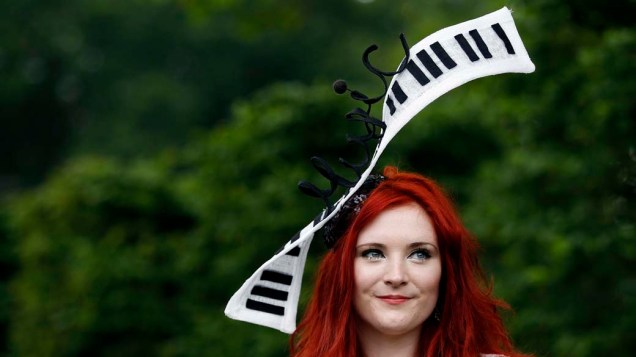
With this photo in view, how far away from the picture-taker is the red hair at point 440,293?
2.84 meters

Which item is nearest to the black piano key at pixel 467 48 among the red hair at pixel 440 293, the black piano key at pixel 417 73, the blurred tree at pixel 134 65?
the black piano key at pixel 417 73

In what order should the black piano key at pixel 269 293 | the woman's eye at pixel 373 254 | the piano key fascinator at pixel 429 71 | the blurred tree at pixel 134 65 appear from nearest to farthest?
the piano key fascinator at pixel 429 71, the woman's eye at pixel 373 254, the black piano key at pixel 269 293, the blurred tree at pixel 134 65

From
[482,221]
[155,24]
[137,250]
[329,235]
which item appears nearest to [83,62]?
[155,24]

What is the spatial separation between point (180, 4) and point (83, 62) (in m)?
23.2

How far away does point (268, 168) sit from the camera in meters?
6.61

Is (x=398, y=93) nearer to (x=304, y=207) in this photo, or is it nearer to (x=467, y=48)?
(x=467, y=48)

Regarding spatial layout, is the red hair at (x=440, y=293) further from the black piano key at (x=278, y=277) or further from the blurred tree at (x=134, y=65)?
the blurred tree at (x=134, y=65)

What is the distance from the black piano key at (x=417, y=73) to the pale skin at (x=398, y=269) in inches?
11.6

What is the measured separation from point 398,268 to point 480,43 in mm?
547

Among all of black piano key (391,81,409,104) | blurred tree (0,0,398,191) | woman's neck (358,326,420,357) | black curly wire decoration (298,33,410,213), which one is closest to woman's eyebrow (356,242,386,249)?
black curly wire decoration (298,33,410,213)

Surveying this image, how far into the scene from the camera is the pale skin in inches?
110

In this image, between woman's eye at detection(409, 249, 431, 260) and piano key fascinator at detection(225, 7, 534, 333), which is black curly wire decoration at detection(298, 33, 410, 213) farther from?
woman's eye at detection(409, 249, 431, 260)

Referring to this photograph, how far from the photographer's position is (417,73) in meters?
2.77

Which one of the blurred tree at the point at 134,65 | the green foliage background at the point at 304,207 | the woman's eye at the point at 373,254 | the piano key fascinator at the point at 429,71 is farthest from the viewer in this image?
the blurred tree at the point at 134,65
